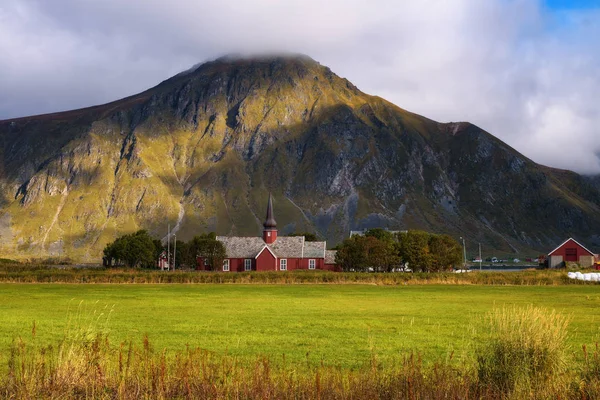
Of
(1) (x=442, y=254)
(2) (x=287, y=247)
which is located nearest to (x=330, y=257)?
(2) (x=287, y=247)

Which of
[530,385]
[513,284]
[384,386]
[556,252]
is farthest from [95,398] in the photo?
[556,252]

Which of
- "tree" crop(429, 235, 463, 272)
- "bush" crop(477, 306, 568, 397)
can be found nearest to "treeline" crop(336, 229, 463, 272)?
"tree" crop(429, 235, 463, 272)

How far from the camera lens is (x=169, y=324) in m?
32.2

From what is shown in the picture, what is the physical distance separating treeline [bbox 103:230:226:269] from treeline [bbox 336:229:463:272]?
2731 cm

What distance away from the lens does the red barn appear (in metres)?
144

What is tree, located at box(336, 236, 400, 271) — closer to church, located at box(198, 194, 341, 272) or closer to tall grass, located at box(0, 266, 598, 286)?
church, located at box(198, 194, 341, 272)

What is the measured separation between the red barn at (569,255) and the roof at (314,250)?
54.4 metres

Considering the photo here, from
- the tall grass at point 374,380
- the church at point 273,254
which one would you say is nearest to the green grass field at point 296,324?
the tall grass at point 374,380

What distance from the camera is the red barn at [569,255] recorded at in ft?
472

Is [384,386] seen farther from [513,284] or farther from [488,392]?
[513,284]

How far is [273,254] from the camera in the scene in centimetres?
13075

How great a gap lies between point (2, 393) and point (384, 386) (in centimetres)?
893

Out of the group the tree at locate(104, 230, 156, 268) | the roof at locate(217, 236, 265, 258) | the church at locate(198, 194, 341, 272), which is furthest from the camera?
the roof at locate(217, 236, 265, 258)

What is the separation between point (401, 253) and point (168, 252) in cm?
4934
